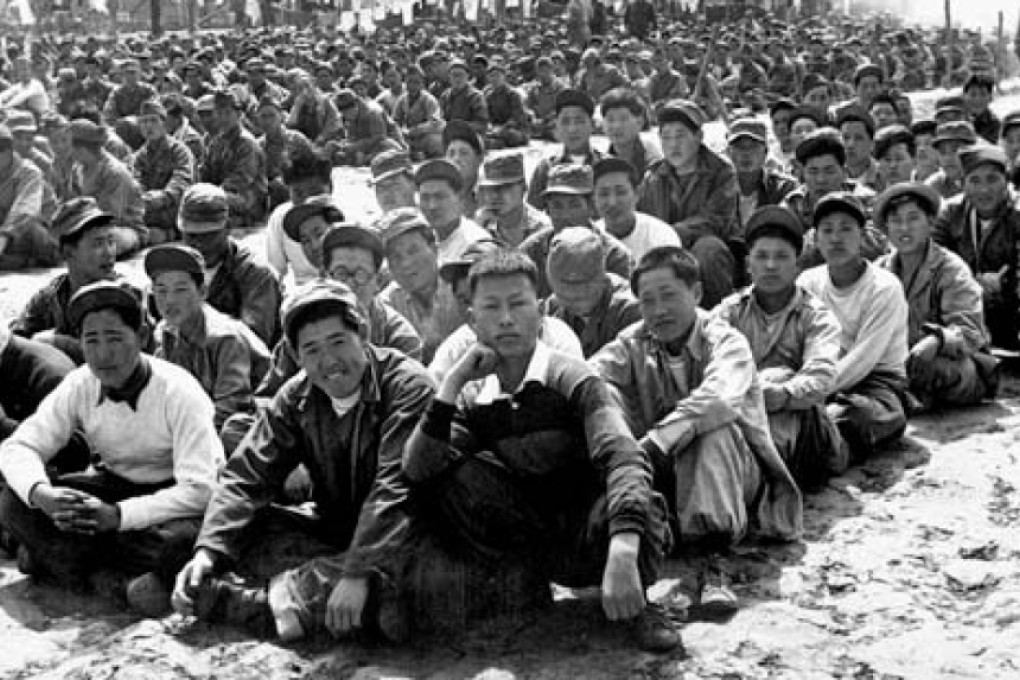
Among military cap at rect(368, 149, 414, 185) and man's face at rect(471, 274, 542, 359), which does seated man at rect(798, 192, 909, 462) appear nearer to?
man's face at rect(471, 274, 542, 359)

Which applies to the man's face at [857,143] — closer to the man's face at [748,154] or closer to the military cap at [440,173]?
the man's face at [748,154]

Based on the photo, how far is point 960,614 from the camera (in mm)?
4344

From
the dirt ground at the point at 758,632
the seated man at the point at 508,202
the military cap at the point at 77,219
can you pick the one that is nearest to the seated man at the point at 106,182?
the military cap at the point at 77,219

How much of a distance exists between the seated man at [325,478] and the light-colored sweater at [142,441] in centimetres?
24

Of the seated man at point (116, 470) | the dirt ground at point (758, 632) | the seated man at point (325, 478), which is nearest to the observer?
the dirt ground at point (758, 632)

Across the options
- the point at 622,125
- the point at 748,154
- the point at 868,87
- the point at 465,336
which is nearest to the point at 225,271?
the point at 465,336

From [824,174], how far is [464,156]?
2.53 m

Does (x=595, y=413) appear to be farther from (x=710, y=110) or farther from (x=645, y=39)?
(x=645, y=39)

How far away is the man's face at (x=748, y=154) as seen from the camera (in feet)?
27.8

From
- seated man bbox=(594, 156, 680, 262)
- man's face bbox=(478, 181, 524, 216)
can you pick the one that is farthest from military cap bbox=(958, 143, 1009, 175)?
man's face bbox=(478, 181, 524, 216)

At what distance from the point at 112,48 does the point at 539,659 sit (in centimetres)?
3053

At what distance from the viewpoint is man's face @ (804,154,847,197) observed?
779 centimetres

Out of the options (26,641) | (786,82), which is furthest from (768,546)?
(786,82)

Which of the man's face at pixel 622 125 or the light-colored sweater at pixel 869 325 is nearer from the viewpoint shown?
the light-colored sweater at pixel 869 325
